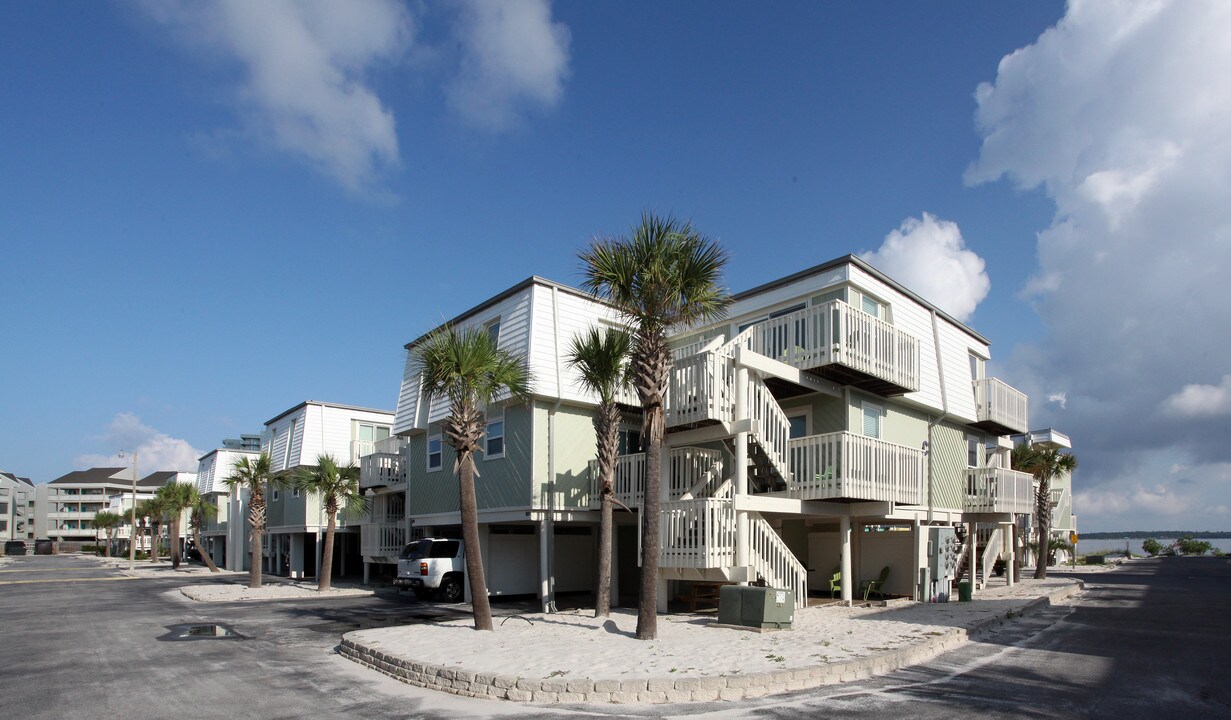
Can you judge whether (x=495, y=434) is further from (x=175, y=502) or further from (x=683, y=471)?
(x=175, y=502)

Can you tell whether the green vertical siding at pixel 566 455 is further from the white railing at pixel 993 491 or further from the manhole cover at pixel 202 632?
the white railing at pixel 993 491

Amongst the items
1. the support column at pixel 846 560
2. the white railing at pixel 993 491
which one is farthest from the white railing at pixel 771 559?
the white railing at pixel 993 491

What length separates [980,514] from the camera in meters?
25.6

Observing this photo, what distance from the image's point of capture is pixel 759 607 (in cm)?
1533

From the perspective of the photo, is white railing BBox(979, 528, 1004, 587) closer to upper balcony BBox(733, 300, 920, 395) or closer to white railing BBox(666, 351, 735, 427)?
upper balcony BBox(733, 300, 920, 395)

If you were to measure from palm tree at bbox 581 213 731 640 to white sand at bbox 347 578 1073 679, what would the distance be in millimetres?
1286

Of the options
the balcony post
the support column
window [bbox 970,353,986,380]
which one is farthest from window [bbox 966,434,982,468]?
the balcony post

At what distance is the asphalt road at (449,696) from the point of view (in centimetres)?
950

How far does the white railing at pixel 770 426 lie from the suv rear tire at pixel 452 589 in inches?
465

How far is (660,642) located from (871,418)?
10507mm

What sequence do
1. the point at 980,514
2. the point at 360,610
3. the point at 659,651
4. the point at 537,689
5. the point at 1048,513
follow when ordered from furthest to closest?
the point at 1048,513, the point at 980,514, the point at 360,610, the point at 659,651, the point at 537,689

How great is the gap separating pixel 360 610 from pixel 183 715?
13048mm

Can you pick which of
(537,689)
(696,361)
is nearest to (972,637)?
(696,361)

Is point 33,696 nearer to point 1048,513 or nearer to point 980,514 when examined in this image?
point 980,514
